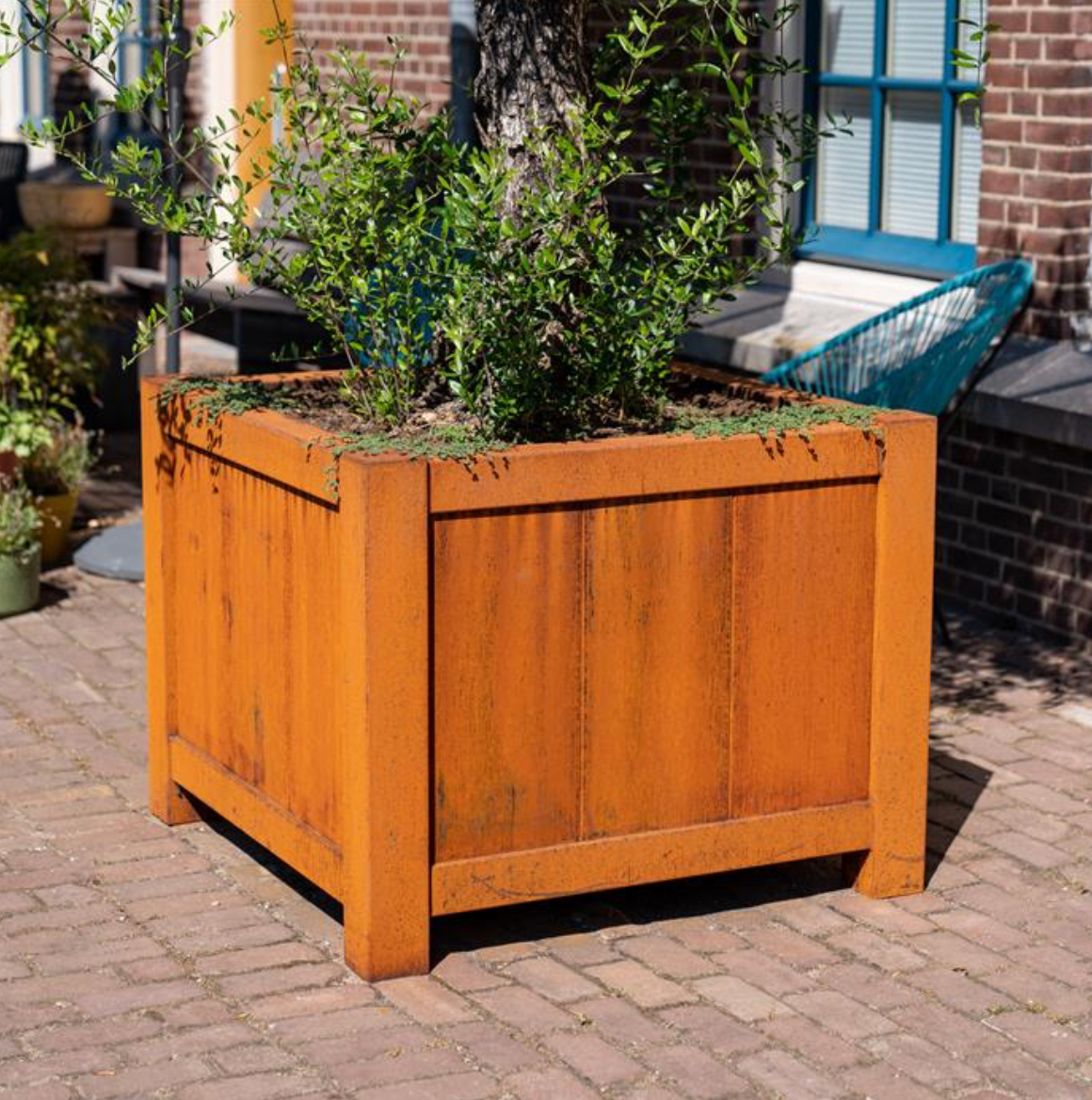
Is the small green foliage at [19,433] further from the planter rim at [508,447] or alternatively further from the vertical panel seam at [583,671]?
the vertical panel seam at [583,671]

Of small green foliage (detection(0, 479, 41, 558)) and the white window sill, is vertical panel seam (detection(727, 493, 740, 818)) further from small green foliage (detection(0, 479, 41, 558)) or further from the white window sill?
small green foliage (detection(0, 479, 41, 558))

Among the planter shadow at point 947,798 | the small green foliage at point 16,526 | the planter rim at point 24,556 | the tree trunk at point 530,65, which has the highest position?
the tree trunk at point 530,65

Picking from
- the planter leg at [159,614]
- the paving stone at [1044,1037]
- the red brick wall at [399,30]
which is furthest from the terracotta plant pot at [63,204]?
the paving stone at [1044,1037]

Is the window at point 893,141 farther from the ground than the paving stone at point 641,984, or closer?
farther from the ground

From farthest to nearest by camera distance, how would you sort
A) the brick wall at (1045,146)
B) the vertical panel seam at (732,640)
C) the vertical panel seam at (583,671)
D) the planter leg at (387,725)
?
1. the brick wall at (1045,146)
2. the vertical panel seam at (732,640)
3. the vertical panel seam at (583,671)
4. the planter leg at (387,725)

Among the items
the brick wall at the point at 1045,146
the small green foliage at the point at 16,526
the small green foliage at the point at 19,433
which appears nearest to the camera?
the brick wall at the point at 1045,146

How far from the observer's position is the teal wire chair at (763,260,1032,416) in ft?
21.1

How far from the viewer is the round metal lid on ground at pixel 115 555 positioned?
7.84 metres

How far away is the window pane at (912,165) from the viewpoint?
7.75m

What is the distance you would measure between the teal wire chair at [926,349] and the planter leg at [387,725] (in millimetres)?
2392

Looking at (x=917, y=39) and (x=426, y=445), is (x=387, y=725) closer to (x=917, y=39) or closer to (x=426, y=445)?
(x=426, y=445)

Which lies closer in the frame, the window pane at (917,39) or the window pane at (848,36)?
the window pane at (917,39)

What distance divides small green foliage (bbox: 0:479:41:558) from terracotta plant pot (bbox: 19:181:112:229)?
5.62m

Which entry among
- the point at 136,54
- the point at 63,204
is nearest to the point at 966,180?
the point at 63,204
